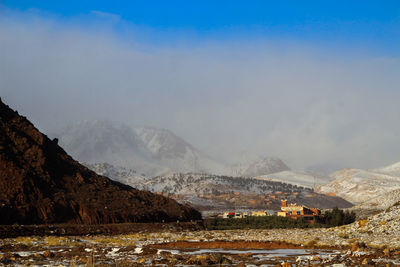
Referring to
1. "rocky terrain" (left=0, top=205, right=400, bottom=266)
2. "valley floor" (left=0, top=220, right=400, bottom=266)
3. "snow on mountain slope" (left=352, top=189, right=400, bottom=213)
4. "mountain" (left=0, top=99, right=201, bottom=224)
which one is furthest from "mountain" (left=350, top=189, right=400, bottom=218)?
"mountain" (left=0, top=99, right=201, bottom=224)

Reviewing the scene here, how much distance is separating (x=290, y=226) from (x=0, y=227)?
35.6 m

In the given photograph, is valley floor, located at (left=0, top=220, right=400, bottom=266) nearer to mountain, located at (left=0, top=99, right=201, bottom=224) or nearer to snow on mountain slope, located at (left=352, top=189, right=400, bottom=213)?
mountain, located at (left=0, top=99, right=201, bottom=224)

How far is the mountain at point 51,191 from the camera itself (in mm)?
47469

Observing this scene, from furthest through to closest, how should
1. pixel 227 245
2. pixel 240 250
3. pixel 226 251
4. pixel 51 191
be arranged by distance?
pixel 51 191 < pixel 227 245 < pixel 240 250 < pixel 226 251

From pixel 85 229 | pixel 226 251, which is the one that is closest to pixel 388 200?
pixel 85 229

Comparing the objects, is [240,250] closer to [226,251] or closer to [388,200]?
[226,251]

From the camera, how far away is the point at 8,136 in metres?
53.8

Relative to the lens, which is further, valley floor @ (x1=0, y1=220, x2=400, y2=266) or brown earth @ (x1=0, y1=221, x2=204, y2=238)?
brown earth @ (x1=0, y1=221, x2=204, y2=238)

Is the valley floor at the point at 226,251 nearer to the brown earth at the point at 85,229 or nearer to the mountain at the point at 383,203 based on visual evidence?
the brown earth at the point at 85,229

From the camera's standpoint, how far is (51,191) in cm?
5134

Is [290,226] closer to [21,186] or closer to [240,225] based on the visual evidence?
[240,225]

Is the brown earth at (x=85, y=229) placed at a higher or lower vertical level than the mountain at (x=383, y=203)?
lower

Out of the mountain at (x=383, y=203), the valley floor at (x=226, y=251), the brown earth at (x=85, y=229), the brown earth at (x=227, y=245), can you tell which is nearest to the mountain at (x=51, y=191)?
the brown earth at (x=85, y=229)

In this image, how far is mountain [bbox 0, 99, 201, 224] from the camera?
156ft
